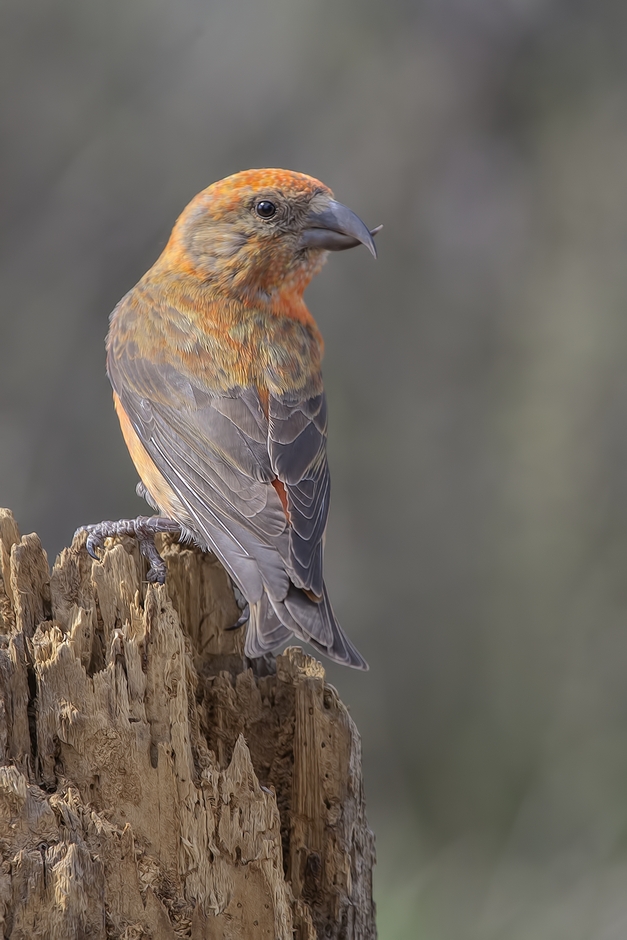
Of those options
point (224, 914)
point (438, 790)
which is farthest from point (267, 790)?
point (438, 790)

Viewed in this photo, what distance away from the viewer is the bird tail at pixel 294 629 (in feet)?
10.5

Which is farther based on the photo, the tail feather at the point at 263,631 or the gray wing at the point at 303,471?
the gray wing at the point at 303,471

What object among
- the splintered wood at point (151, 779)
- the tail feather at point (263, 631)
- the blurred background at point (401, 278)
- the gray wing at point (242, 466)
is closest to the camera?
the splintered wood at point (151, 779)

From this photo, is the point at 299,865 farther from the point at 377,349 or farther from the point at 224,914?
the point at 377,349

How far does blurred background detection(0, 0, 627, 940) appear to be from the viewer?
6.49 metres

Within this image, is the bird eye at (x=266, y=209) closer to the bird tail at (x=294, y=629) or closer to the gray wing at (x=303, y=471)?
the gray wing at (x=303, y=471)

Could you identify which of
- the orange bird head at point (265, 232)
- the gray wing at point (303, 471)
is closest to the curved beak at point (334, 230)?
the orange bird head at point (265, 232)

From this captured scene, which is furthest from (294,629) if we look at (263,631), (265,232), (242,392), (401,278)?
(401,278)

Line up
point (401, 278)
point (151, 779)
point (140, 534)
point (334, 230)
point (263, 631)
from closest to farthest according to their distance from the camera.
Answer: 1. point (151, 779)
2. point (263, 631)
3. point (140, 534)
4. point (334, 230)
5. point (401, 278)

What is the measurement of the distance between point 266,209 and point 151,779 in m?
2.23

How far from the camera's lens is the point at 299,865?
320 centimetres

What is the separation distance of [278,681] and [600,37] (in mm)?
4876

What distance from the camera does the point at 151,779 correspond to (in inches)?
113

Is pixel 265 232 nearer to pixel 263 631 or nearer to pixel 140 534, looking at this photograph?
pixel 140 534
